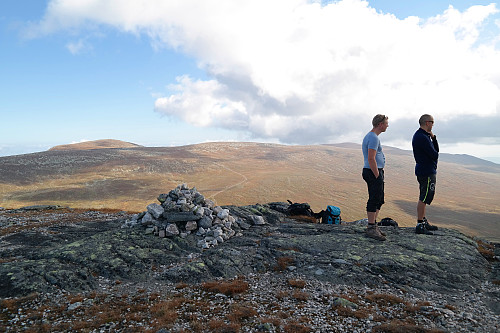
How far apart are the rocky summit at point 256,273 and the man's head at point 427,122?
5.25 metres

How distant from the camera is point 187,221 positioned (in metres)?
14.7

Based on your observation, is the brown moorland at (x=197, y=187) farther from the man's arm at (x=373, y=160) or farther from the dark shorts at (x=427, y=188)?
the man's arm at (x=373, y=160)

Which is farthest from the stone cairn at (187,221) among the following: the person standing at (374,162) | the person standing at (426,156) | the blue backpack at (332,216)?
the person standing at (426,156)

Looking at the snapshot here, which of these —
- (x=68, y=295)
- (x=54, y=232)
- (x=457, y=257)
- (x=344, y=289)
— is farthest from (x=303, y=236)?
(x=54, y=232)

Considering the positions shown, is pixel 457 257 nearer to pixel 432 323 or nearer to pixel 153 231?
pixel 432 323

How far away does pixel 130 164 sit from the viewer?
13912cm

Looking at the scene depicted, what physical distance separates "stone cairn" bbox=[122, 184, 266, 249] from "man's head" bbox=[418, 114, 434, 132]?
10863 mm

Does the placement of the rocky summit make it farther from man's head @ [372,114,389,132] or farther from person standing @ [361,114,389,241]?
man's head @ [372,114,389,132]

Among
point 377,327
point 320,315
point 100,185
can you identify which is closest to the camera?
point 377,327

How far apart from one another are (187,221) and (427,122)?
13.1 metres

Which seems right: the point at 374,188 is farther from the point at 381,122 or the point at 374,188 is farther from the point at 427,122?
the point at 427,122

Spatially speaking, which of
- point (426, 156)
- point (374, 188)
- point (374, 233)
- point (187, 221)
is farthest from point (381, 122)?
point (187, 221)

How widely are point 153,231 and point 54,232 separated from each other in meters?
7.48

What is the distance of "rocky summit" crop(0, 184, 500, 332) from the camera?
7102mm
